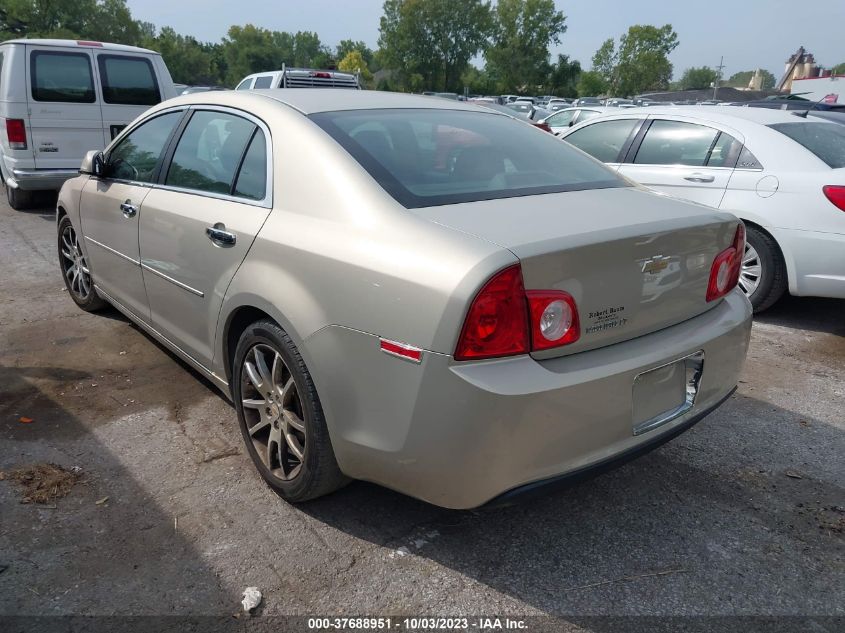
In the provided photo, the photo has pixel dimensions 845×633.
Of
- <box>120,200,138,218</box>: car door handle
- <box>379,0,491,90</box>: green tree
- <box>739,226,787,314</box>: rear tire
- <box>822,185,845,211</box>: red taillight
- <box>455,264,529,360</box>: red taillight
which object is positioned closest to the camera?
<box>455,264,529,360</box>: red taillight

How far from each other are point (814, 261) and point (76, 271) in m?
5.45

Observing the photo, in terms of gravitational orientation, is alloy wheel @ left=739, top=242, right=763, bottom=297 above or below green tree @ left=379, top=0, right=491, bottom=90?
below

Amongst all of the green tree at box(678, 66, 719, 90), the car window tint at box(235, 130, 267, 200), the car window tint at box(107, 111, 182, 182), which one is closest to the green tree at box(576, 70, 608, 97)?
the green tree at box(678, 66, 719, 90)

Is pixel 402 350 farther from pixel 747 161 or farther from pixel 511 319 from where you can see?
pixel 747 161

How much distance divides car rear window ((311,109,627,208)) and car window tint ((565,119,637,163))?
3098 mm

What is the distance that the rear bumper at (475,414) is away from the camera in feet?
6.59

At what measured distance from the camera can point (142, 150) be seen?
3.91m

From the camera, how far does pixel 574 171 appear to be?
306 cm

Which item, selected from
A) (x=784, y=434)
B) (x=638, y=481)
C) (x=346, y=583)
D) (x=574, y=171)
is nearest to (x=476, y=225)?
(x=574, y=171)

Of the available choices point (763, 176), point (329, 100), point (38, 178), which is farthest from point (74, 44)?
point (763, 176)

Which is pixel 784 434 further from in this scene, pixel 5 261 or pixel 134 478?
pixel 5 261

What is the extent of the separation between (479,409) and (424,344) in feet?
0.84

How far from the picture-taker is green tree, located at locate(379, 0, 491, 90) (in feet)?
308

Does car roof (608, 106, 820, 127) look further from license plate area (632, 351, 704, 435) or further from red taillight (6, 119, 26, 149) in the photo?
red taillight (6, 119, 26, 149)
